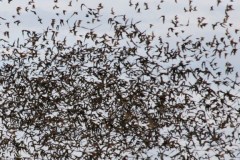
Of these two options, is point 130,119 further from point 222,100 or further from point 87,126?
point 222,100

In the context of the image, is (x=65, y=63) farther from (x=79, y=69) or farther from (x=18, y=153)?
(x=18, y=153)

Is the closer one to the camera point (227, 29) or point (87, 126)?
point (87, 126)

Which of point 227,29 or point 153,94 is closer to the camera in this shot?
point 153,94

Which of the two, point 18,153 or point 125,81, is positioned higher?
point 125,81

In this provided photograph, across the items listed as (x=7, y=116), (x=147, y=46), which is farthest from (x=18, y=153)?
(x=147, y=46)

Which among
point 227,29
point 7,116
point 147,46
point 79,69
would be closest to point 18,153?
point 7,116

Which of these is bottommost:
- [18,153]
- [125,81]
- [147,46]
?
[18,153]

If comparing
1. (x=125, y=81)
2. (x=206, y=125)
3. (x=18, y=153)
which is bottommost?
(x=18, y=153)

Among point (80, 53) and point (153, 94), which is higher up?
point (80, 53)
